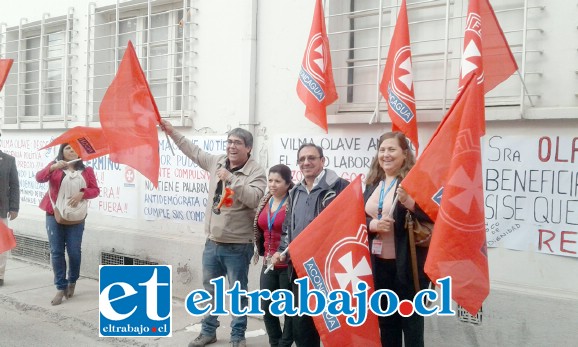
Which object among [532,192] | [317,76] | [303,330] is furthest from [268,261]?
[532,192]

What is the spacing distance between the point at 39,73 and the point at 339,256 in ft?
20.8

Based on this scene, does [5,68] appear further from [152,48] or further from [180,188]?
[180,188]

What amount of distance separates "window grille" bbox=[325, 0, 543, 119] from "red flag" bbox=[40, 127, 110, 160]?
2220 mm

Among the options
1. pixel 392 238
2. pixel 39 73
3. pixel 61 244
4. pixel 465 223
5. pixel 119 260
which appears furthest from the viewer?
pixel 39 73

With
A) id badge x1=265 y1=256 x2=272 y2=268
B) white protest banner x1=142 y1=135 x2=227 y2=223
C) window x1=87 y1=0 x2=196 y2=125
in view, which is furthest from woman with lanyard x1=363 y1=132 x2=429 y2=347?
window x1=87 y1=0 x2=196 y2=125

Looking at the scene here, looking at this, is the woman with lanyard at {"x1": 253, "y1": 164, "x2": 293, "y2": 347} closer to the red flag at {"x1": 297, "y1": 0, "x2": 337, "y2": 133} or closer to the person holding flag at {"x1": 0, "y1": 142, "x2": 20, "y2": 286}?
the red flag at {"x1": 297, "y1": 0, "x2": 337, "y2": 133}

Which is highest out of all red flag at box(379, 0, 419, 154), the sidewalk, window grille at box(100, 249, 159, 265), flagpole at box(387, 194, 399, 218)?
red flag at box(379, 0, 419, 154)

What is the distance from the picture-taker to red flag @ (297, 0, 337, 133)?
191 inches

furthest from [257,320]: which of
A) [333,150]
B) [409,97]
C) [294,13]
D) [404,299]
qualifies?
[294,13]

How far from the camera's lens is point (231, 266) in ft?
15.3

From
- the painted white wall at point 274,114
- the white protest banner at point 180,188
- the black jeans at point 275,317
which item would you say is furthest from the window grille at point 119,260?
the black jeans at point 275,317

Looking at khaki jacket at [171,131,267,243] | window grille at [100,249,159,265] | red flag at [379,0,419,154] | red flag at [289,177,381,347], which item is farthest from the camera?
window grille at [100,249,159,265]

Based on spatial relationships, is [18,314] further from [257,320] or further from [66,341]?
[257,320]

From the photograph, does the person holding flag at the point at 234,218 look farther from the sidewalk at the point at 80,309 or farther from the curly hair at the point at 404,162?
the curly hair at the point at 404,162
